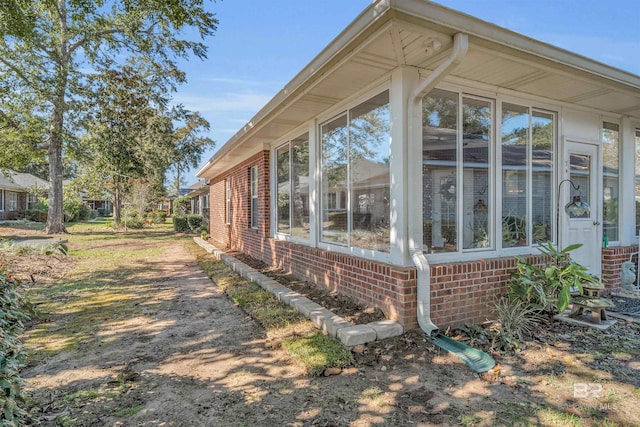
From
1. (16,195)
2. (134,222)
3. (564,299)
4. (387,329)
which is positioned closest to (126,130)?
(134,222)

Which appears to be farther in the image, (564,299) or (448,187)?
(448,187)

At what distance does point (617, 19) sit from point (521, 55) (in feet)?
29.1

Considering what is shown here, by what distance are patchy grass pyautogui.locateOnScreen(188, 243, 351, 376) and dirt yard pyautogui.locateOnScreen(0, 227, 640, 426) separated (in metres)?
0.11

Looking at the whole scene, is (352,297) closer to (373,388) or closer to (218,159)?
(373,388)

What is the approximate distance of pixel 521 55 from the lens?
3320 millimetres

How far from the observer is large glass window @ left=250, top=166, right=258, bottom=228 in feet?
29.6

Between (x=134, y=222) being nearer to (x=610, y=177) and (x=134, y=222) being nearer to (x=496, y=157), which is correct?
(x=496, y=157)

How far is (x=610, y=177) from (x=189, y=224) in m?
19.5

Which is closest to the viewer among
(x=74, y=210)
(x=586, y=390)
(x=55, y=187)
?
(x=586, y=390)

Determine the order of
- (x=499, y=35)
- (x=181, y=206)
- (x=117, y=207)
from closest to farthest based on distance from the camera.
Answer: (x=499, y=35) → (x=117, y=207) → (x=181, y=206)

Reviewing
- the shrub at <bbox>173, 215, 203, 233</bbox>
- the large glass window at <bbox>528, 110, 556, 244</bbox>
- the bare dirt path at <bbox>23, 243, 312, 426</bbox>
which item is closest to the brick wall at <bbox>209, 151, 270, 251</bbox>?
the bare dirt path at <bbox>23, 243, 312, 426</bbox>

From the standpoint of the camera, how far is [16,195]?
2831 centimetres

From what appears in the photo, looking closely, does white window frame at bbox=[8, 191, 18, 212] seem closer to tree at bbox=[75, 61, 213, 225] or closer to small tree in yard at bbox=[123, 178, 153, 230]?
tree at bbox=[75, 61, 213, 225]

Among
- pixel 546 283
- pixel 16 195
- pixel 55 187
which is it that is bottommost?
pixel 546 283
